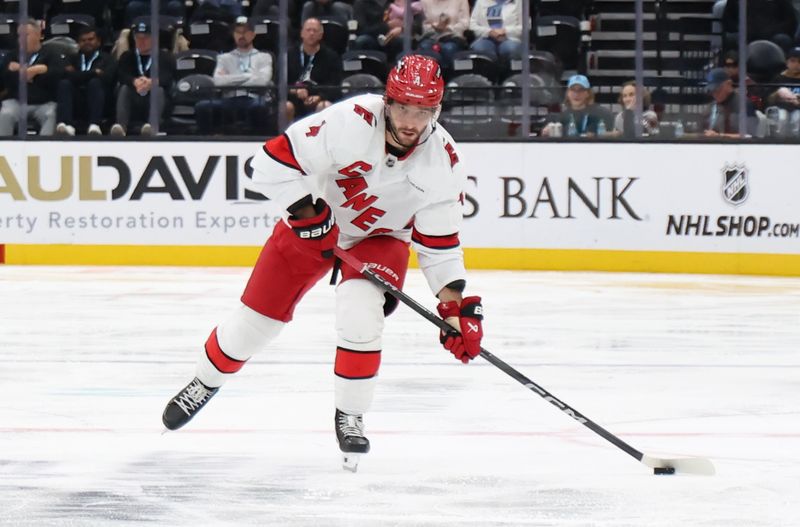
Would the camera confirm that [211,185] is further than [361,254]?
Yes

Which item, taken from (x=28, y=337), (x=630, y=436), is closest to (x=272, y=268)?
(x=630, y=436)

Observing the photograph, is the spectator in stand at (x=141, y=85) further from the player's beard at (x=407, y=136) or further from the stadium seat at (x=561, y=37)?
the player's beard at (x=407, y=136)

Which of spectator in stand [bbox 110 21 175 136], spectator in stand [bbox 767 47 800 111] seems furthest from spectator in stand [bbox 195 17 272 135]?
spectator in stand [bbox 767 47 800 111]

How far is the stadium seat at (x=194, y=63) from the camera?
33.8 feet

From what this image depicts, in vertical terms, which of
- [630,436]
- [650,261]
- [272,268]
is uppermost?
[272,268]

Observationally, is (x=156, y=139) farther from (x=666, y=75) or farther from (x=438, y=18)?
(x=666, y=75)

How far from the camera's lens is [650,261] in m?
9.81

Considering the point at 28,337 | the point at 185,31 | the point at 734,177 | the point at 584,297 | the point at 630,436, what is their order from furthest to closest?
the point at 185,31
the point at 734,177
the point at 584,297
the point at 28,337
the point at 630,436

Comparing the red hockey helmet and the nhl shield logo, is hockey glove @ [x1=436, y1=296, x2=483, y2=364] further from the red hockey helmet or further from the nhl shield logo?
the nhl shield logo

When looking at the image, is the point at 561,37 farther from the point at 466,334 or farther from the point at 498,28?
the point at 466,334

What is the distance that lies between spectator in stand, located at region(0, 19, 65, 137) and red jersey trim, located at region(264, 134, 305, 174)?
691cm

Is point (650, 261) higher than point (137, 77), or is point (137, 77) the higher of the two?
point (137, 77)

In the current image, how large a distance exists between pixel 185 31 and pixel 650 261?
153 inches

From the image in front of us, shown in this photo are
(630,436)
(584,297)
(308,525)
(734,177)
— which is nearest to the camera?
(308,525)
